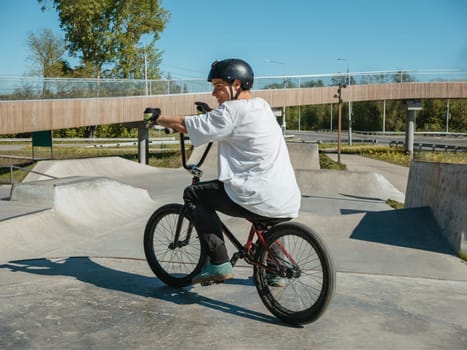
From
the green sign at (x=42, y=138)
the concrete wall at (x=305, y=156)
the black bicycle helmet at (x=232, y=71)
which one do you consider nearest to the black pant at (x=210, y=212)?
the black bicycle helmet at (x=232, y=71)

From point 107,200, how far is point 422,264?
6698 millimetres

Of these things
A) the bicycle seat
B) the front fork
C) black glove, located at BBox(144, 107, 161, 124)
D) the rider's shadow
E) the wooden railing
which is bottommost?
the rider's shadow

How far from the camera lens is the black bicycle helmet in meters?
4.07

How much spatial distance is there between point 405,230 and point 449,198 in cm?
85

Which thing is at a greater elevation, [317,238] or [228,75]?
[228,75]

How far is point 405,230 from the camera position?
8961 mm

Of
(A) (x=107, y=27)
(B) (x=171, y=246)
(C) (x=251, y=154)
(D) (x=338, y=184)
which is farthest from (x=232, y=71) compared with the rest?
(A) (x=107, y=27)

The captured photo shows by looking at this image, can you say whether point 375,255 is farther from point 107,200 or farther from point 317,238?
point 107,200

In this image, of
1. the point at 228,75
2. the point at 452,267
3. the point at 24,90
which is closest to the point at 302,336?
the point at 228,75

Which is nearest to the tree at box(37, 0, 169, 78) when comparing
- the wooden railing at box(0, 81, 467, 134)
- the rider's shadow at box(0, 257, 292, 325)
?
the wooden railing at box(0, 81, 467, 134)

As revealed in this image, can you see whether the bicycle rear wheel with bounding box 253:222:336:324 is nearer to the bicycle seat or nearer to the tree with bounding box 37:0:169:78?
the bicycle seat

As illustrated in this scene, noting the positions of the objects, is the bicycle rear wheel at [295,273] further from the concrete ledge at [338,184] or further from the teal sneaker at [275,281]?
the concrete ledge at [338,184]

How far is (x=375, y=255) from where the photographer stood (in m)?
7.92

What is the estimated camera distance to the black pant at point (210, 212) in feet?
13.7
